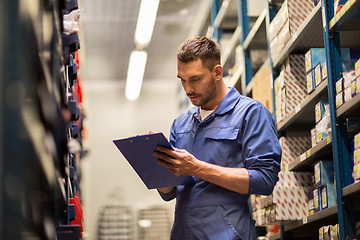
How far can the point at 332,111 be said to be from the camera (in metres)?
3.15

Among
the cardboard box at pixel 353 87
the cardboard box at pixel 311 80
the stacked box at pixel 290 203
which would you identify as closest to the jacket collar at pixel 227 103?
the cardboard box at pixel 353 87

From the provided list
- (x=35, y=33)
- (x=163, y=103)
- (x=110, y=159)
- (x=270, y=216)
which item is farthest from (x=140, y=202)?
(x=35, y=33)

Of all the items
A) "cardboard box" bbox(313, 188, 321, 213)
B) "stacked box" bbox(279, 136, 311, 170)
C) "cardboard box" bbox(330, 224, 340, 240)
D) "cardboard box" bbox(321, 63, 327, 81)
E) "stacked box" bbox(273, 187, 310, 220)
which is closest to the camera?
"cardboard box" bbox(330, 224, 340, 240)

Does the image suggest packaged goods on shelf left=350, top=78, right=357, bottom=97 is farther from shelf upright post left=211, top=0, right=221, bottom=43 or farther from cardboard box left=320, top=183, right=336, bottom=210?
shelf upright post left=211, top=0, right=221, bottom=43

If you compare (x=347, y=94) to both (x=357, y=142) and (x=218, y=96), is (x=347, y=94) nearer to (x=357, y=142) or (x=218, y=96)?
(x=357, y=142)

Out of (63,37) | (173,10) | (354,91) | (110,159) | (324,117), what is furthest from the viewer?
(110,159)

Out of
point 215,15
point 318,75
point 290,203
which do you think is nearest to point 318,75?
point 318,75

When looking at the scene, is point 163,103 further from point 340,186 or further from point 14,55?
point 14,55

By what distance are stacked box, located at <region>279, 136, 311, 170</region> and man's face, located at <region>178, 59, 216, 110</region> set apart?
1558 mm

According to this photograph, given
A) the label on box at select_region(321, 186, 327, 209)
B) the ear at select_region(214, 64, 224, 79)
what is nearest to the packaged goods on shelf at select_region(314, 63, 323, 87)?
the label on box at select_region(321, 186, 327, 209)

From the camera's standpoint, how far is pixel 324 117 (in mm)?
3375

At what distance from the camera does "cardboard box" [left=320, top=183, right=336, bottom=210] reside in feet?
11.2

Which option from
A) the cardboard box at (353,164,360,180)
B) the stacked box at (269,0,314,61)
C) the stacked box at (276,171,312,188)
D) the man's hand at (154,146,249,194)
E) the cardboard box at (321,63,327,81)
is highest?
the stacked box at (269,0,314,61)

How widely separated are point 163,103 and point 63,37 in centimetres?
1178
